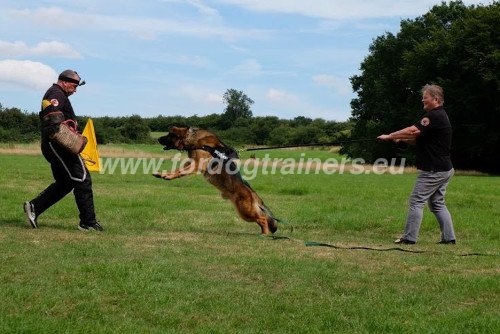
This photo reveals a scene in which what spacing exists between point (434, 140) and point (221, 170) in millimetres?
3261

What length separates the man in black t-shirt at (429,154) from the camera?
31.3ft

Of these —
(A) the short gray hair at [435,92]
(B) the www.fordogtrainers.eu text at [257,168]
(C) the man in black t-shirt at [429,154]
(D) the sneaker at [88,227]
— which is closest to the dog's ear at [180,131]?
(D) the sneaker at [88,227]

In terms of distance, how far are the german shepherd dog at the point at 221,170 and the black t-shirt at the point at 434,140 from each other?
102 inches

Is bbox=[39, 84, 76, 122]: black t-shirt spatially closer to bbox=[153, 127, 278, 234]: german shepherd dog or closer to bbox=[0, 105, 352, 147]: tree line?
bbox=[153, 127, 278, 234]: german shepherd dog

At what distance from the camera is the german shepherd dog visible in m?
10.0

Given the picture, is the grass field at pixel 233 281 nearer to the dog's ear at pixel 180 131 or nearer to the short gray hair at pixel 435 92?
the dog's ear at pixel 180 131

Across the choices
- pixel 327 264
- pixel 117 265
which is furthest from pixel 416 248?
pixel 117 265

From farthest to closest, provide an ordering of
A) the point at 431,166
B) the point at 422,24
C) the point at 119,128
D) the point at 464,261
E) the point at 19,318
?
the point at 119,128
the point at 422,24
the point at 431,166
the point at 464,261
the point at 19,318

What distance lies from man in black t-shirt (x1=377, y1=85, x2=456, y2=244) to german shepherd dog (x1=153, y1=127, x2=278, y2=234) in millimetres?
Result: 2183

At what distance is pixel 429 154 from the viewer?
31.8ft

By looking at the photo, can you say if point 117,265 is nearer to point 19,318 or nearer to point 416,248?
point 19,318

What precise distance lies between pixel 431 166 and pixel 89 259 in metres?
5.27

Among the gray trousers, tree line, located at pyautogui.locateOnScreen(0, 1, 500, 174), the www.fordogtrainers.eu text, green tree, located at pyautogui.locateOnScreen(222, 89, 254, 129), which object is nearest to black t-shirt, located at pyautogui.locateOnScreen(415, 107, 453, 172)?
the gray trousers

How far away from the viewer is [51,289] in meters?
5.57
